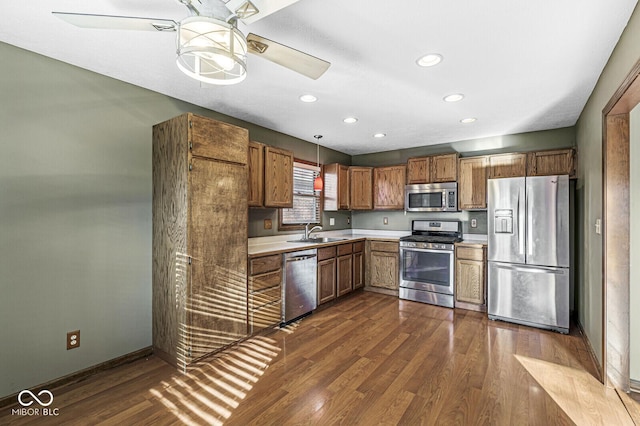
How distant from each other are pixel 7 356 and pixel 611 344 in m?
4.17

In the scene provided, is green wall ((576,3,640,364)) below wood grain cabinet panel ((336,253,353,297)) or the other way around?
the other way around

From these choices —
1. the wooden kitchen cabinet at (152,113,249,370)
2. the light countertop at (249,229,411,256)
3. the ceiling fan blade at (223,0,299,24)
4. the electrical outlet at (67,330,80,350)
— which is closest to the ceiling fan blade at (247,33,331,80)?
the ceiling fan blade at (223,0,299,24)

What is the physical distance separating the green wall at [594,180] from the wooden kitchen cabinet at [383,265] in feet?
7.03

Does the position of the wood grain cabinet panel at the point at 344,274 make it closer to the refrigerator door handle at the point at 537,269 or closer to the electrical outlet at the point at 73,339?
the refrigerator door handle at the point at 537,269

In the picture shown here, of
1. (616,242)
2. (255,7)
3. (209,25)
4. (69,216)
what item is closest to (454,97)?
(616,242)

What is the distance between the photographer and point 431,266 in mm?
4297

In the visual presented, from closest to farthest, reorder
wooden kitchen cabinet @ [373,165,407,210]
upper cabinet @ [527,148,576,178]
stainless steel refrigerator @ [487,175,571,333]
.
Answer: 1. stainless steel refrigerator @ [487,175,571,333]
2. upper cabinet @ [527,148,576,178]
3. wooden kitchen cabinet @ [373,165,407,210]

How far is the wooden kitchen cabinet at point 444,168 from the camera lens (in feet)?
14.6

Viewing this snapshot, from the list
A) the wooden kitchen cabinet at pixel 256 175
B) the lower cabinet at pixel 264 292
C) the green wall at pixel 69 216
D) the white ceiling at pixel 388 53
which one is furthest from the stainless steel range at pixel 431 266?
the green wall at pixel 69 216

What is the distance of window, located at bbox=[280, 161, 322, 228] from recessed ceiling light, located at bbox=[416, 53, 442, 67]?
2.50 m

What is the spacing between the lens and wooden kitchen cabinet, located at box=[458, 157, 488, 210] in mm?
4246

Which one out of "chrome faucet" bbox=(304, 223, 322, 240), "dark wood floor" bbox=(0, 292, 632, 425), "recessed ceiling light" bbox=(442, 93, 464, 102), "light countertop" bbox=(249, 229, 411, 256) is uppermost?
"recessed ceiling light" bbox=(442, 93, 464, 102)

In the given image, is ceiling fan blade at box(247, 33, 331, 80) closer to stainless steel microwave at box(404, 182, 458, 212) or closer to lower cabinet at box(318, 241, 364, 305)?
lower cabinet at box(318, 241, 364, 305)

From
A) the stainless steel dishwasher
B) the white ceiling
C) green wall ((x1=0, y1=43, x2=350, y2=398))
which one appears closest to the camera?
the white ceiling
